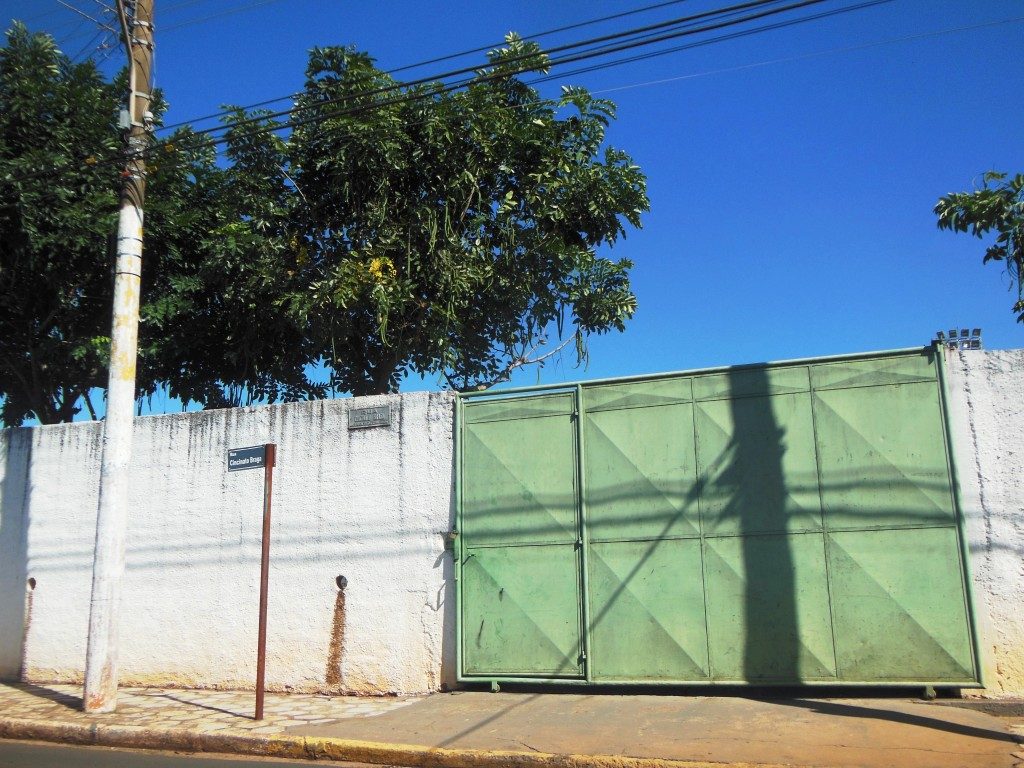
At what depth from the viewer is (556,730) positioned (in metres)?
6.67

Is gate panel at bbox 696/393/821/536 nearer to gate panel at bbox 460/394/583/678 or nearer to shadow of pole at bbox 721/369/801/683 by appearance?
shadow of pole at bbox 721/369/801/683

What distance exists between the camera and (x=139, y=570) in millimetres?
10008

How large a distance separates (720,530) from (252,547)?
5.13m

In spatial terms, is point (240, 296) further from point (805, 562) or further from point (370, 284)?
point (805, 562)

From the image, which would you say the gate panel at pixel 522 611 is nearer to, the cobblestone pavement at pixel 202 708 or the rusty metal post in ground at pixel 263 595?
the cobblestone pavement at pixel 202 708

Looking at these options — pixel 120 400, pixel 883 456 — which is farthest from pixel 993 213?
pixel 120 400

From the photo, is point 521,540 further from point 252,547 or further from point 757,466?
Answer: point 252,547

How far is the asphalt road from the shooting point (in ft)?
21.4

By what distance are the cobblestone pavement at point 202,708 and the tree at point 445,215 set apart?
4931 mm

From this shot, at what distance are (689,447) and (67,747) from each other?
20.3ft

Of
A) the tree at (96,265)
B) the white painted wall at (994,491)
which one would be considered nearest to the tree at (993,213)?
the white painted wall at (994,491)

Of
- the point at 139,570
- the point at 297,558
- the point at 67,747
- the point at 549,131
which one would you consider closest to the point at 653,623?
the point at 297,558

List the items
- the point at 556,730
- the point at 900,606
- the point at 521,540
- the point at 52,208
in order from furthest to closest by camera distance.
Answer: the point at 52,208 < the point at 521,540 < the point at 900,606 < the point at 556,730

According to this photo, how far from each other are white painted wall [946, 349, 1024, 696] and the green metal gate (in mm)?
138
